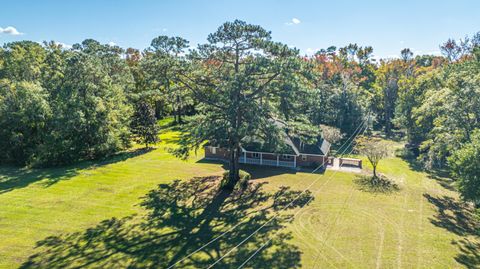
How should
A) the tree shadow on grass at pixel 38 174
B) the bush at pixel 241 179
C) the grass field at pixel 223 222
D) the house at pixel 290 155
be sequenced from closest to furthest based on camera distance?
the grass field at pixel 223 222
the tree shadow on grass at pixel 38 174
the bush at pixel 241 179
the house at pixel 290 155

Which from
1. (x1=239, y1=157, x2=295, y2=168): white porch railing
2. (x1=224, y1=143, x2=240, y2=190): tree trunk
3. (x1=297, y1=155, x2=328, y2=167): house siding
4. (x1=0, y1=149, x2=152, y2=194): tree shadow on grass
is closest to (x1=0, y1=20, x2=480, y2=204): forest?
(x1=224, y1=143, x2=240, y2=190): tree trunk

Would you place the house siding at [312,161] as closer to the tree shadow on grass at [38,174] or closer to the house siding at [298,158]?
the house siding at [298,158]

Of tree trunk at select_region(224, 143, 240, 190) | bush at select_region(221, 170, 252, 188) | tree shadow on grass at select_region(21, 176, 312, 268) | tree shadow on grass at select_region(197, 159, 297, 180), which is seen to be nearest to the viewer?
tree shadow on grass at select_region(21, 176, 312, 268)

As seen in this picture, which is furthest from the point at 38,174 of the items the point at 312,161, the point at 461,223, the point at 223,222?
the point at 461,223

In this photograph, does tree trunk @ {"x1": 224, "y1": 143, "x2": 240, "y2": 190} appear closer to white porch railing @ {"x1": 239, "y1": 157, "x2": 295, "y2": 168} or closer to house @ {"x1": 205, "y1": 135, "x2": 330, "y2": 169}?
house @ {"x1": 205, "y1": 135, "x2": 330, "y2": 169}

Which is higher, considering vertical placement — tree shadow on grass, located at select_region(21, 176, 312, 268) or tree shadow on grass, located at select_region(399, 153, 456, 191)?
tree shadow on grass, located at select_region(399, 153, 456, 191)

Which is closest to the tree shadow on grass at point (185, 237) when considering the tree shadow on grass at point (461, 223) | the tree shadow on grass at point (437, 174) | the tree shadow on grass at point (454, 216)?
the tree shadow on grass at point (461, 223)
